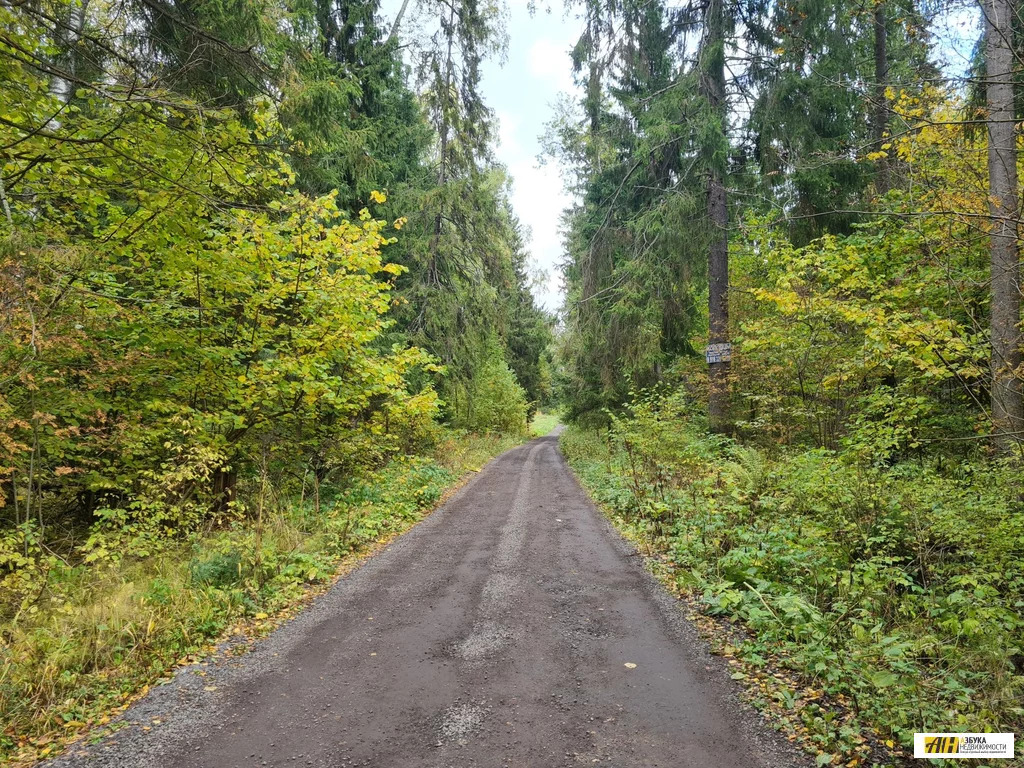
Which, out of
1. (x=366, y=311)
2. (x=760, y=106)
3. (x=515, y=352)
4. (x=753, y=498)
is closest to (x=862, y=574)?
(x=753, y=498)

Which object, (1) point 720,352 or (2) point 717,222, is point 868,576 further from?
(2) point 717,222

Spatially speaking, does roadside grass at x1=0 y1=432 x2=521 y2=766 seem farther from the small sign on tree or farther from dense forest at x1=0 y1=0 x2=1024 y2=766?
the small sign on tree

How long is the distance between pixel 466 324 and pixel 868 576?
11.0 metres

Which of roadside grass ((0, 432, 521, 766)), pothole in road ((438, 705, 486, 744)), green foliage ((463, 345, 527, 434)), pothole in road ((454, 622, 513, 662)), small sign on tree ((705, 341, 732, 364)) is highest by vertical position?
small sign on tree ((705, 341, 732, 364))

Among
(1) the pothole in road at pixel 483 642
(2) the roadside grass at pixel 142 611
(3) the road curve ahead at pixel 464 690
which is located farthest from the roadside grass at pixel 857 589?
(2) the roadside grass at pixel 142 611

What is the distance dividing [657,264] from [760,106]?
374cm

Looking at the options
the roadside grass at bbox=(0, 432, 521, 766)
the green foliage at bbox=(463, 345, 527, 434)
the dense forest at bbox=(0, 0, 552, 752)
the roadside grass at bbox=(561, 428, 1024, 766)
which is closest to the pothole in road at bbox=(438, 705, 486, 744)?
the roadside grass at bbox=(561, 428, 1024, 766)

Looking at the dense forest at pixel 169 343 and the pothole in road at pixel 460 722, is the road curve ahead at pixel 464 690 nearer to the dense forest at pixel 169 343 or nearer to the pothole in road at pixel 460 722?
the pothole in road at pixel 460 722

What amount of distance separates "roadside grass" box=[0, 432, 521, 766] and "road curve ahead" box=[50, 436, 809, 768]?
31cm

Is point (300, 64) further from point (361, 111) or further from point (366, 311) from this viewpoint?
point (361, 111)

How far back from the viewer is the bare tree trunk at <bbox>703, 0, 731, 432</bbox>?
34.7ft

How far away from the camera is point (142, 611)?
447 centimetres

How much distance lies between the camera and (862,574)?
4.86 metres

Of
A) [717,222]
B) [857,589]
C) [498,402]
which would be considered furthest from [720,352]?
[498,402]
